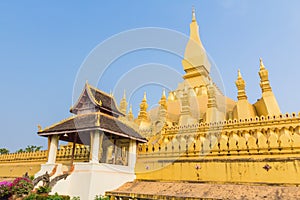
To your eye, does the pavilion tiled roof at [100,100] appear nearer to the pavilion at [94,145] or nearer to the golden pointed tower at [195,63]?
the pavilion at [94,145]

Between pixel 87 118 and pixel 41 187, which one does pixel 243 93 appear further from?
pixel 41 187

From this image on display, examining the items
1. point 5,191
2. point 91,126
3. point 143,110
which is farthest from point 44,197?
point 143,110

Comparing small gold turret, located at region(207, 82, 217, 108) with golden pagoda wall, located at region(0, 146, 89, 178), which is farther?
small gold turret, located at region(207, 82, 217, 108)

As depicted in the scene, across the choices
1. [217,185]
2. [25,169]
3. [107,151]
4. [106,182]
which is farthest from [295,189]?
[25,169]

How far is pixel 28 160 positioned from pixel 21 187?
7.21 metres

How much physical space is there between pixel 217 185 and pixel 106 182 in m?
4.70

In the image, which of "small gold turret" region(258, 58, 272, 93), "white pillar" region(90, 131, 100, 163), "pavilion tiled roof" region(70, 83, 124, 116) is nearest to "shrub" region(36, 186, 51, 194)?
"white pillar" region(90, 131, 100, 163)

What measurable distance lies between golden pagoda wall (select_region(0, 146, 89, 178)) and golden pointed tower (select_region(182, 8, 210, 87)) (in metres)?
15.4

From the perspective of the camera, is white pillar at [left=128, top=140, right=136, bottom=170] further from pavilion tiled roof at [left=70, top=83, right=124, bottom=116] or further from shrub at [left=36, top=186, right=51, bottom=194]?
shrub at [left=36, top=186, right=51, bottom=194]

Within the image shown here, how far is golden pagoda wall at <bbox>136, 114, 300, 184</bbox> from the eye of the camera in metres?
8.75

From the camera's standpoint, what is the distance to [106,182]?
10125mm

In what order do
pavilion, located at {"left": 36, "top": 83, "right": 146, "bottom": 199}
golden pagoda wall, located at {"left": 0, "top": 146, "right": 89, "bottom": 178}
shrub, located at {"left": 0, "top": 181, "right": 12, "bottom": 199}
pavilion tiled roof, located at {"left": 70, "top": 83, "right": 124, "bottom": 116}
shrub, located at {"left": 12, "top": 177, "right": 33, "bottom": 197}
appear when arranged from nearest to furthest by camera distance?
1. shrub, located at {"left": 12, "top": 177, "right": 33, "bottom": 197}
2. shrub, located at {"left": 0, "top": 181, "right": 12, "bottom": 199}
3. pavilion, located at {"left": 36, "top": 83, "right": 146, "bottom": 199}
4. pavilion tiled roof, located at {"left": 70, "top": 83, "right": 124, "bottom": 116}
5. golden pagoda wall, located at {"left": 0, "top": 146, "right": 89, "bottom": 178}

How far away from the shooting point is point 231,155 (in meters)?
10.1

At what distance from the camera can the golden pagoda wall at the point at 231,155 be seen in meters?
8.75
